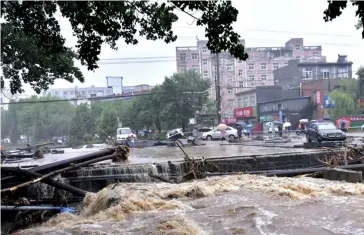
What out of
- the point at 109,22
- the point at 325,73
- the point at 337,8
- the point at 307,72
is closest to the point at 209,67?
the point at 307,72

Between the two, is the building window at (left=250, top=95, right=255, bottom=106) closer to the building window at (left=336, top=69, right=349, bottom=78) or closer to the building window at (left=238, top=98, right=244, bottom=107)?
the building window at (left=238, top=98, right=244, bottom=107)

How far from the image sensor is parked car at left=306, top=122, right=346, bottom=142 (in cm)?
2033

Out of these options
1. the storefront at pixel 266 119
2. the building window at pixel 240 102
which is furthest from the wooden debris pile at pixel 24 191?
the building window at pixel 240 102

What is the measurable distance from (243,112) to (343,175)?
3710cm

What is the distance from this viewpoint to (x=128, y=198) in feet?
31.5

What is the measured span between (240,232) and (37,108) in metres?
38.7

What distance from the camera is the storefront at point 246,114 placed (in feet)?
157

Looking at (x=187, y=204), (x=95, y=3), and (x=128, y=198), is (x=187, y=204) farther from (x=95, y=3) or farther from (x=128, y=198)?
(x=95, y=3)

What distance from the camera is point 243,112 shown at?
48.8 m

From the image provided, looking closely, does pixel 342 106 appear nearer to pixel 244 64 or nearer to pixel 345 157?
pixel 244 64

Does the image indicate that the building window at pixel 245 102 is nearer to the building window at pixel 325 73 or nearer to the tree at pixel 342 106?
the building window at pixel 325 73

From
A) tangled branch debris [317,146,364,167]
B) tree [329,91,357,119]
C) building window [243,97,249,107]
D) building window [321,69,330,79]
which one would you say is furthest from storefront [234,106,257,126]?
tangled branch debris [317,146,364,167]

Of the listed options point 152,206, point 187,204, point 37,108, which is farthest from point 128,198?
point 37,108

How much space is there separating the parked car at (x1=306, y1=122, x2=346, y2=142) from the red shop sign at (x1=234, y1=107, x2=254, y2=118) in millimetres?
25564
